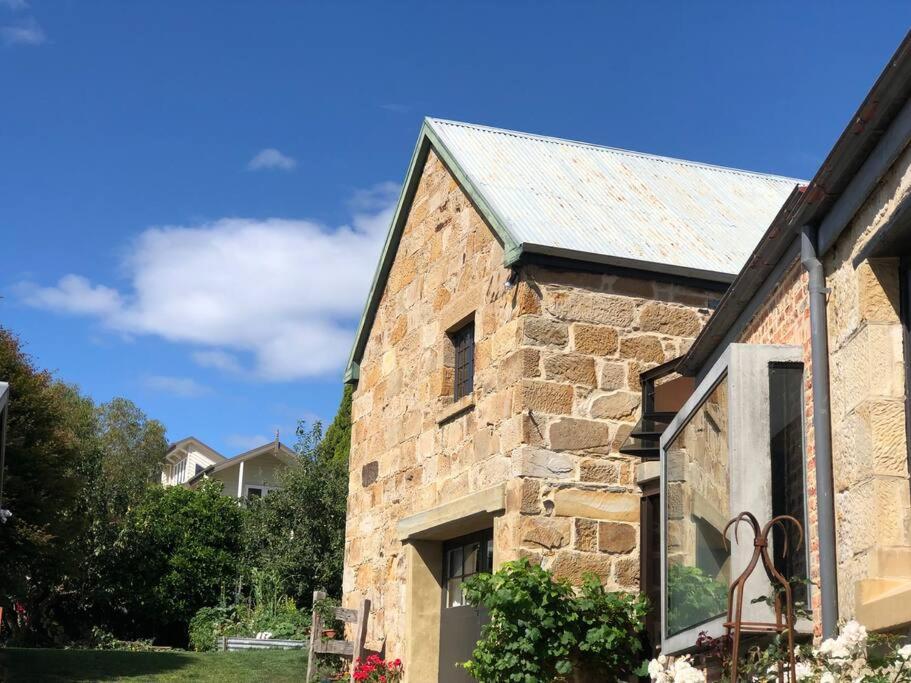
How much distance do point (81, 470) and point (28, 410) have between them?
765cm

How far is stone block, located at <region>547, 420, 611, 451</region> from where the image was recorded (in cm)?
947

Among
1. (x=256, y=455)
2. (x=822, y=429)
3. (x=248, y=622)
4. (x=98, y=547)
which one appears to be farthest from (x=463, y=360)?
(x=256, y=455)

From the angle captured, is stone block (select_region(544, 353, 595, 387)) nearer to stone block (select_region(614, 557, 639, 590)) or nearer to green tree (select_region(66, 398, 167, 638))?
stone block (select_region(614, 557, 639, 590))

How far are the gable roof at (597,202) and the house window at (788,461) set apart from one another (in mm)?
3735

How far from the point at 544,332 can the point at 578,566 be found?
74.8 inches

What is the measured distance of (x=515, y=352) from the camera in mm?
9609

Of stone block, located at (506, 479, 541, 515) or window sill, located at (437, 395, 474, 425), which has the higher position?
window sill, located at (437, 395, 474, 425)

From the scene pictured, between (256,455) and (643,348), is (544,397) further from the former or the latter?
(256,455)

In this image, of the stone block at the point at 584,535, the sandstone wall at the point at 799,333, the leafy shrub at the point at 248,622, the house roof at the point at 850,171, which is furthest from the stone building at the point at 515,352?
the leafy shrub at the point at 248,622

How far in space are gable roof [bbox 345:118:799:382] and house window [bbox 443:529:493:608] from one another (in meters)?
2.63

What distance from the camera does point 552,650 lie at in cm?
865

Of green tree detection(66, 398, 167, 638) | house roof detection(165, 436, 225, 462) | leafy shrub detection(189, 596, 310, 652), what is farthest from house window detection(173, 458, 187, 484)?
leafy shrub detection(189, 596, 310, 652)

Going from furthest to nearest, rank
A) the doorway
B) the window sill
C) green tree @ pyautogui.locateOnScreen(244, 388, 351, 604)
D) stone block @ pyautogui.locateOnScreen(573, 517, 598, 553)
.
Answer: green tree @ pyautogui.locateOnScreen(244, 388, 351, 604)
the doorway
the window sill
stone block @ pyautogui.locateOnScreen(573, 517, 598, 553)

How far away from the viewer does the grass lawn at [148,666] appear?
15.8 metres
